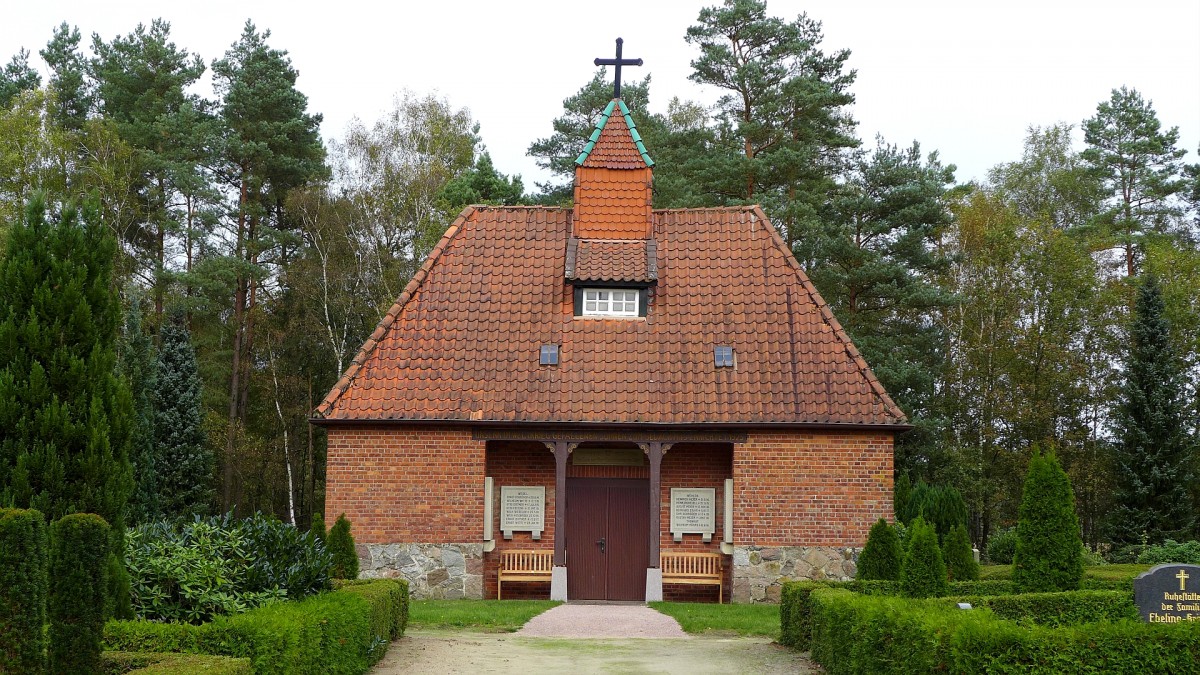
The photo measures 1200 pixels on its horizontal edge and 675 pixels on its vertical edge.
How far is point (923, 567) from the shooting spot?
1338 cm

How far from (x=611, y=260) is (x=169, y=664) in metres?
14.1

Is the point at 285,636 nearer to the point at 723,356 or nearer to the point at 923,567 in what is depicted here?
the point at 923,567

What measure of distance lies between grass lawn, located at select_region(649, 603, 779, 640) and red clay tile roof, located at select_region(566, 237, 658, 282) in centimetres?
572

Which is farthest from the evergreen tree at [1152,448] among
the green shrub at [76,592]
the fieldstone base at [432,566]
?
the green shrub at [76,592]

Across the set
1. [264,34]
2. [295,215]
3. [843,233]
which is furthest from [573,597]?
[264,34]

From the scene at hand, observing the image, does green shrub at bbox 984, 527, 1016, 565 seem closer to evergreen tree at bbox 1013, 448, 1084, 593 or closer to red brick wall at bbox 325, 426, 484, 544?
evergreen tree at bbox 1013, 448, 1084, 593

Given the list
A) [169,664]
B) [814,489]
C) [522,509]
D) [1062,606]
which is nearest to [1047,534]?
[1062,606]

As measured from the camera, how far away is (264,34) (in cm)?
3638

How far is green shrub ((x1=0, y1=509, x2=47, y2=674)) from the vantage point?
22.2ft

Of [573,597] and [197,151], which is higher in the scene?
[197,151]

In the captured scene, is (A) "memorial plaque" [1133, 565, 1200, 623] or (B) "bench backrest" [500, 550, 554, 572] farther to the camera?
(B) "bench backrest" [500, 550, 554, 572]

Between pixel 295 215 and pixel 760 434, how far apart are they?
2127 centimetres

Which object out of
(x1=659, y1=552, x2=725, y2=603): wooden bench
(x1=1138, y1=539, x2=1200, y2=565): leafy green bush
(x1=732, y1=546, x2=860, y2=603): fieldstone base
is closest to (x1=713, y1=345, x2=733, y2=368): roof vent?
(x1=732, y1=546, x2=860, y2=603): fieldstone base

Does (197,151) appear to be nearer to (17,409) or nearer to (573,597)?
(573,597)
